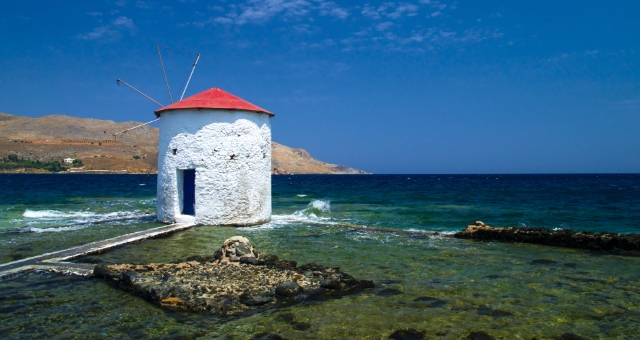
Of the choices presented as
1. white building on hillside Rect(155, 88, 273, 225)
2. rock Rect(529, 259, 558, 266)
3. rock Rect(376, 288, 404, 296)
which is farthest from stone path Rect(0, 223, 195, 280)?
rock Rect(529, 259, 558, 266)

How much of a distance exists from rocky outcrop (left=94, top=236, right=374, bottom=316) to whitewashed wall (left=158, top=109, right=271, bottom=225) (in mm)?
5337

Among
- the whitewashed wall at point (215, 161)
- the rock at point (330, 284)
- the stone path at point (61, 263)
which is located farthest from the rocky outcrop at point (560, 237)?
the stone path at point (61, 263)

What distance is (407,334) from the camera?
5.24m

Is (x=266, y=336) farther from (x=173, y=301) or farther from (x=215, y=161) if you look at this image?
(x=215, y=161)

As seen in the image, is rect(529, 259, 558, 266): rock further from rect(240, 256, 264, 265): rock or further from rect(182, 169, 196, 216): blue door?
rect(182, 169, 196, 216): blue door

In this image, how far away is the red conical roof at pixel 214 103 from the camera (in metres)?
13.8

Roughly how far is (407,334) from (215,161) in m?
9.72

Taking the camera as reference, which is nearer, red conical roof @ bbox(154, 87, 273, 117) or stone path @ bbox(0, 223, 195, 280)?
stone path @ bbox(0, 223, 195, 280)

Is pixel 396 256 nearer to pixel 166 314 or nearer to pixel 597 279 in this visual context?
pixel 597 279

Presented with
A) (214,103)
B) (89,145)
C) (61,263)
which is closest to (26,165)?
(89,145)

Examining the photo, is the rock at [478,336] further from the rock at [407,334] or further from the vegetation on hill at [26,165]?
the vegetation on hill at [26,165]

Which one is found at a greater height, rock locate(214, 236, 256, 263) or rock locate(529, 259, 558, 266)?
rock locate(214, 236, 256, 263)

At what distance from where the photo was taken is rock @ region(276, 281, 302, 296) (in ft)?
21.6

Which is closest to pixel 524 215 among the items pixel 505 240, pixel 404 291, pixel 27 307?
pixel 505 240
